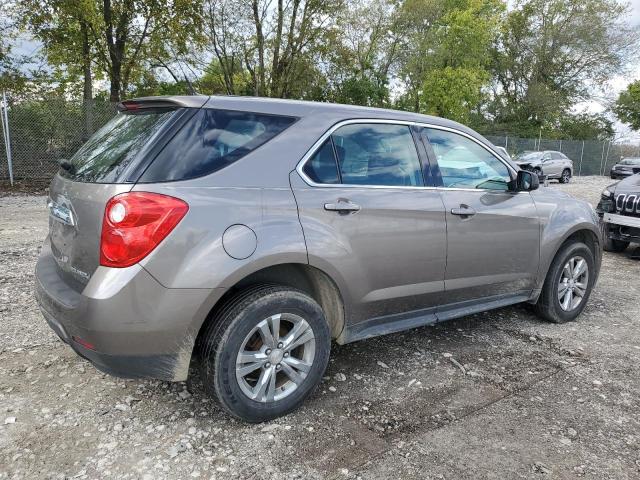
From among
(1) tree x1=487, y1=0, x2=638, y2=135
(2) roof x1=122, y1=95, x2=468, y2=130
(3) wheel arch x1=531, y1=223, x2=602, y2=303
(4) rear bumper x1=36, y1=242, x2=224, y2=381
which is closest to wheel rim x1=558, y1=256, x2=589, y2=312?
(3) wheel arch x1=531, y1=223, x2=602, y2=303

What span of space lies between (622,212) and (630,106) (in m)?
42.3

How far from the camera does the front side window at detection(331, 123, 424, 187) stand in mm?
3045

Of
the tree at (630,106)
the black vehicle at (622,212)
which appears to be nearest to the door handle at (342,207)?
the black vehicle at (622,212)

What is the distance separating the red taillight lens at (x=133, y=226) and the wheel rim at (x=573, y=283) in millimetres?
3497

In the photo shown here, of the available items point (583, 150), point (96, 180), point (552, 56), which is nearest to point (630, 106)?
point (552, 56)

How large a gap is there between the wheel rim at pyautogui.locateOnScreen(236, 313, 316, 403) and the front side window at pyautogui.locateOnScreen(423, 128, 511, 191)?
1.50 metres

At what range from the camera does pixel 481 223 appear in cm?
360

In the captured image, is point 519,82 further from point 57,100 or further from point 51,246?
point 51,246

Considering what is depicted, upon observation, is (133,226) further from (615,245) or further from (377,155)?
(615,245)

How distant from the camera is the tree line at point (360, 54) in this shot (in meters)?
15.1

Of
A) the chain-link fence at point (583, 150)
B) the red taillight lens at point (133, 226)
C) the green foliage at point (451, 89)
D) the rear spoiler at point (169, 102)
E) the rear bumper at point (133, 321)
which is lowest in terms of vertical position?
the rear bumper at point (133, 321)

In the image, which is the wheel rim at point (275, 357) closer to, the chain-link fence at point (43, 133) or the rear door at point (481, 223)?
the rear door at point (481, 223)

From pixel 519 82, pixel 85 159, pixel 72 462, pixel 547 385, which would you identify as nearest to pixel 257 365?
pixel 72 462

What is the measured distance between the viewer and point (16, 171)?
41.2ft
